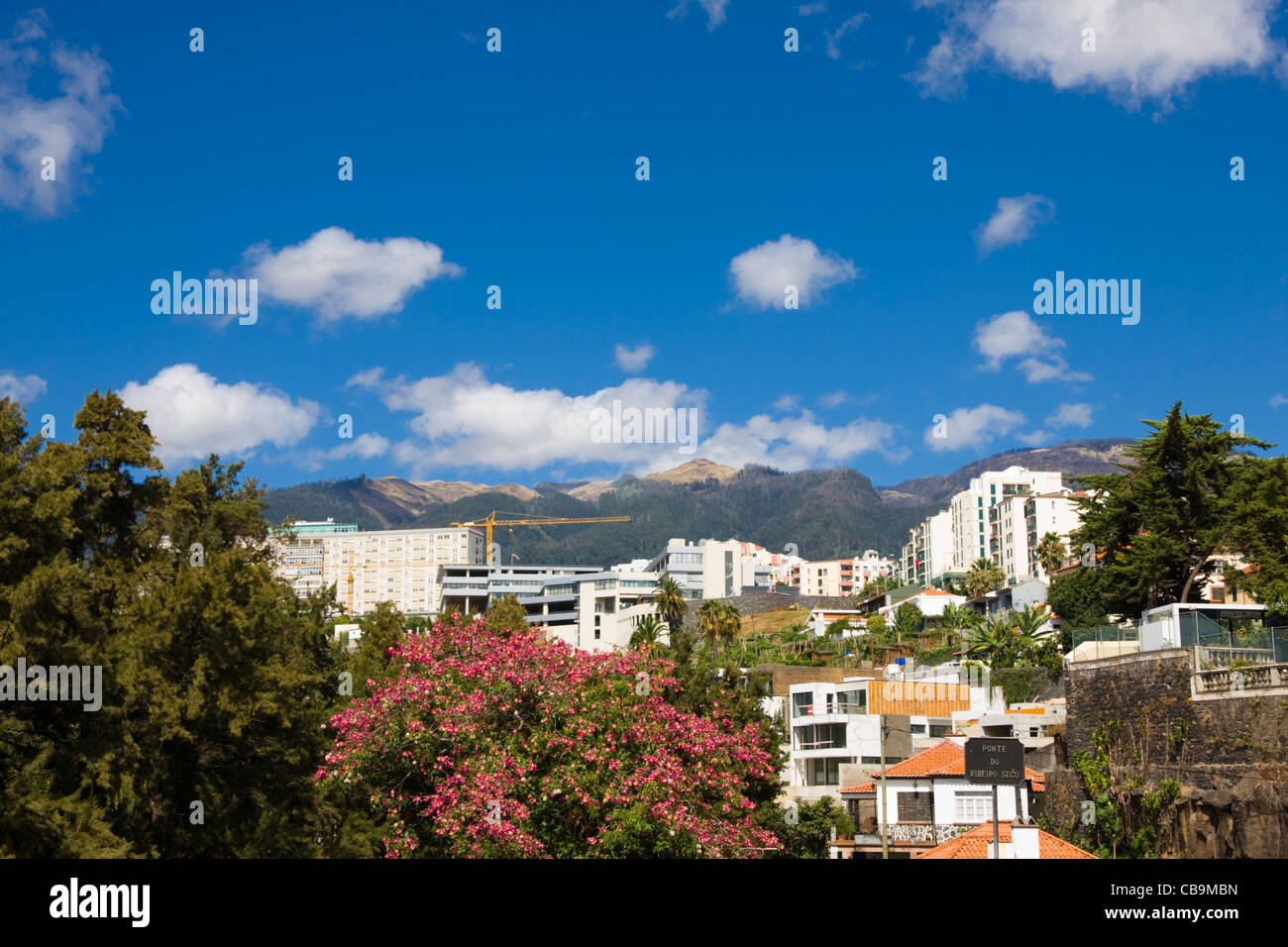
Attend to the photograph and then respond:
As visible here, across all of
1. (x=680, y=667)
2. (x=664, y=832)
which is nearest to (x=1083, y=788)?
(x=680, y=667)

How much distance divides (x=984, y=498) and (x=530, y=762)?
532ft

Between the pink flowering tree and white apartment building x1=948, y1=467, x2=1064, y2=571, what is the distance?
155 meters

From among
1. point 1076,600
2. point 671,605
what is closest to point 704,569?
point 671,605

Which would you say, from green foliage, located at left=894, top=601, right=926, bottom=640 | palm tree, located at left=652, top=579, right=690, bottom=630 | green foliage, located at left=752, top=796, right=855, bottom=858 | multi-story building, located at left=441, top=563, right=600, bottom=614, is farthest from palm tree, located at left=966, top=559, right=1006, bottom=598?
green foliage, located at left=752, top=796, right=855, bottom=858

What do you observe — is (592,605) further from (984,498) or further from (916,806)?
(916,806)

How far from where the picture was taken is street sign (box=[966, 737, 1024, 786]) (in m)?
34.3

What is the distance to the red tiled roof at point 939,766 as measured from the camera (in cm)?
4257

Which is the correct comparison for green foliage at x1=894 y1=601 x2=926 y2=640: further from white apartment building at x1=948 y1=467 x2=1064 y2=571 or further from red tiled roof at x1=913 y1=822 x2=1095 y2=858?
red tiled roof at x1=913 y1=822 x2=1095 y2=858

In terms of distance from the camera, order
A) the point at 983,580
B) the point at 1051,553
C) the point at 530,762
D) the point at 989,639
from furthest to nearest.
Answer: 1. the point at 983,580
2. the point at 1051,553
3. the point at 989,639
4. the point at 530,762

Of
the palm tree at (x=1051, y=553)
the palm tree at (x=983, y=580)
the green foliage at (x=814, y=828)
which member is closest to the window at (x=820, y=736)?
the green foliage at (x=814, y=828)

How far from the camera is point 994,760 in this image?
3584 centimetres

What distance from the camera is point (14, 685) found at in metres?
22.5

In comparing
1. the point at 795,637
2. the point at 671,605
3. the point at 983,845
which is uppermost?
the point at 671,605
